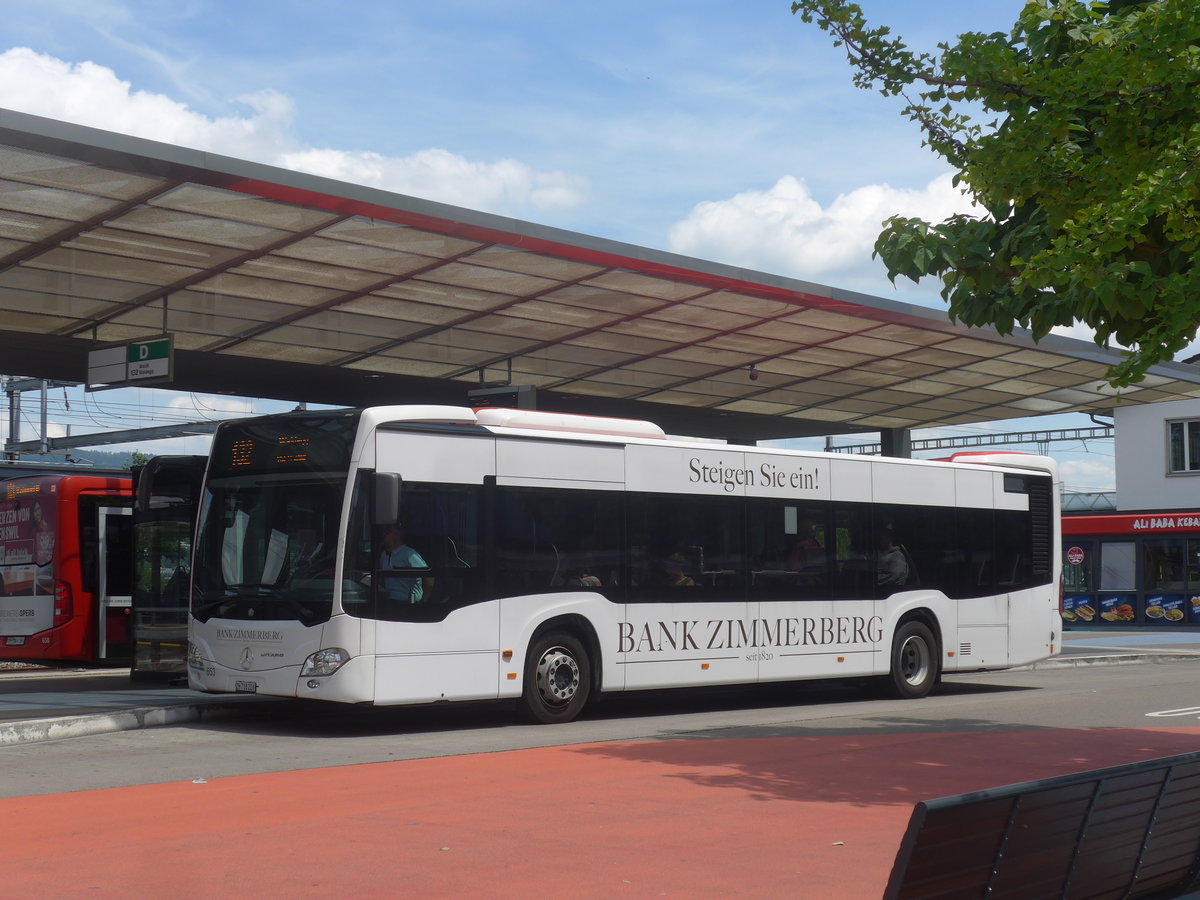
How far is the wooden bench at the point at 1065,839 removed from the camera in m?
4.38

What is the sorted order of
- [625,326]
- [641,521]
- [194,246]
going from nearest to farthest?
[641,521] → [194,246] → [625,326]

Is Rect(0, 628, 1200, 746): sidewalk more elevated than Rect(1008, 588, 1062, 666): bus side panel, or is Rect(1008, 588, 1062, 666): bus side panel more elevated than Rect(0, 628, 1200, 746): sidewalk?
Rect(1008, 588, 1062, 666): bus side panel

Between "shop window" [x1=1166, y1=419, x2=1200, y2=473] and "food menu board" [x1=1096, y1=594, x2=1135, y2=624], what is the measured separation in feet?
17.2

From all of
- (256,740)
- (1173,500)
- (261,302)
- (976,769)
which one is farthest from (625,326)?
(1173,500)

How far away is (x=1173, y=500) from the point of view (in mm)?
40844

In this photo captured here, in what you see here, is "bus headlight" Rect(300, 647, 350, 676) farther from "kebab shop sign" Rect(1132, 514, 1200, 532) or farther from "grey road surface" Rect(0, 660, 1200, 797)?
"kebab shop sign" Rect(1132, 514, 1200, 532)

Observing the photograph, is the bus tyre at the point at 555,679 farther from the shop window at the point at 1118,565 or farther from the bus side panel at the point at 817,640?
the shop window at the point at 1118,565

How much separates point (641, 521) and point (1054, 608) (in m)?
7.48

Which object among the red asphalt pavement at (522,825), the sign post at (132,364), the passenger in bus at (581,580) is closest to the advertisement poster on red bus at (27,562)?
the sign post at (132,364)

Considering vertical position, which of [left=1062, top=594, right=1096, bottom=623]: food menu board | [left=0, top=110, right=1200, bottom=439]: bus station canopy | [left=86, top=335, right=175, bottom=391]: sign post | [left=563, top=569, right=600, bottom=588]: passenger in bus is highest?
[left=0, top=110, right=1200, bottom=439]: bus station canopy

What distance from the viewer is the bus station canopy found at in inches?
576

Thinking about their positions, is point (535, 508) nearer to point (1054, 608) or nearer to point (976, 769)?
point (976, 769)

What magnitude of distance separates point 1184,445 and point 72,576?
31704mm

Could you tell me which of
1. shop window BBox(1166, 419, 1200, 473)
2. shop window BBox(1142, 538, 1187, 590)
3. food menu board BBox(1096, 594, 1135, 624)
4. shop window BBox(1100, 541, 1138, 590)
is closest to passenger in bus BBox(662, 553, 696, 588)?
shop window BBox(1142, 538, 1187, 590)
